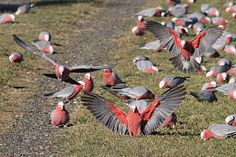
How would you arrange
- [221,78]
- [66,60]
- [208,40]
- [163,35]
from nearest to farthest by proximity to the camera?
[221,78] < [163,35] < [208,40] < [66,60]

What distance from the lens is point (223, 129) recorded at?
11047 mm

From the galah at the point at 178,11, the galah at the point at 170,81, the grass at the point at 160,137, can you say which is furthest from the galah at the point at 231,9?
the galah at the point at 170,81

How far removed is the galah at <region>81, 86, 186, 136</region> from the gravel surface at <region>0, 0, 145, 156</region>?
2.71 feet

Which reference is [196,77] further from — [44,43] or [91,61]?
[44,43]

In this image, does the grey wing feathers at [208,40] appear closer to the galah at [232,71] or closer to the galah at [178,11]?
the galah at [232,71]

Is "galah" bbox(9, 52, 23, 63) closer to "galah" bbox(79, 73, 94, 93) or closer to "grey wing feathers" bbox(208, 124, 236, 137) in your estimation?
"galah" bbox(79, 73, 94, 93)

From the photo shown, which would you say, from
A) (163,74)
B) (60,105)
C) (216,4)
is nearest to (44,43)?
(163,74)

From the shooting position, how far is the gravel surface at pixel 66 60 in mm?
11088

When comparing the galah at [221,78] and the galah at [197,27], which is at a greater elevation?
the galah at [221,78]

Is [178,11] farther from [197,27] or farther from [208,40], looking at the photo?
[208,40]

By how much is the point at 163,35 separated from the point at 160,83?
1253 mm

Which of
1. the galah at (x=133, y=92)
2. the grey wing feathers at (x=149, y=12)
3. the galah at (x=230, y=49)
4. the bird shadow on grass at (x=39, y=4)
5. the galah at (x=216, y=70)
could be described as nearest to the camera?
the galah at (x=133, y=92)

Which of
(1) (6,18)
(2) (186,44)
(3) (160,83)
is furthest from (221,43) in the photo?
(1) (6,18)

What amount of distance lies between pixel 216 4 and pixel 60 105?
14.0 m
